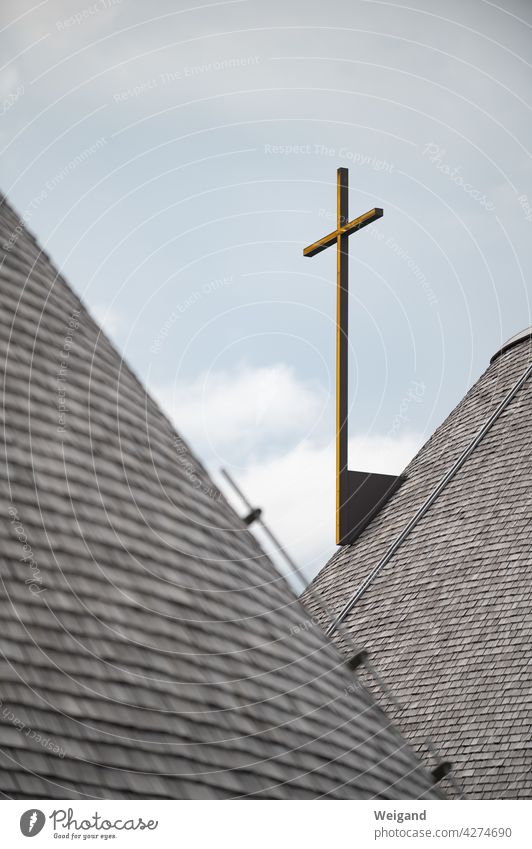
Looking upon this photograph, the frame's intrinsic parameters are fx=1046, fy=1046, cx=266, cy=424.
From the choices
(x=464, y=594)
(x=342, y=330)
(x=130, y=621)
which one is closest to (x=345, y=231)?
(x=342, y=330)

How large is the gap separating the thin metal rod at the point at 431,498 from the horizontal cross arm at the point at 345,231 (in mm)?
2264

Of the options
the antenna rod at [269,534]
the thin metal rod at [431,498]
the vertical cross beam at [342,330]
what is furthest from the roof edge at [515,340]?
the antenna rod at [269,534]

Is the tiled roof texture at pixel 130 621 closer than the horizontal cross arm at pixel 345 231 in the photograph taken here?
Yes

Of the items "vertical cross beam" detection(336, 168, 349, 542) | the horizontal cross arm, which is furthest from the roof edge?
the horizontal cross arm

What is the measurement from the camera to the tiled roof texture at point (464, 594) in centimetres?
706

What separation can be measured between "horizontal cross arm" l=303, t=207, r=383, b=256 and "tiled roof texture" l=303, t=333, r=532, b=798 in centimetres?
229

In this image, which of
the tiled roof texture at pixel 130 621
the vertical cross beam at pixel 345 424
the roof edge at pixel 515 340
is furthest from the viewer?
the roof edge at pixel 515 340

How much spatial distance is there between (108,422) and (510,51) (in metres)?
4.57

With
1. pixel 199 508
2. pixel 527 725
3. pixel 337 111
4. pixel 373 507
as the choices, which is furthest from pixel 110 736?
pixel 373 507

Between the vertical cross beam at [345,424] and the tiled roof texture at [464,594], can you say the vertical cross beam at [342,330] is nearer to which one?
the vertical cross beam at [345,424]

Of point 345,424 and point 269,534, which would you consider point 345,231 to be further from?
point 269,534
